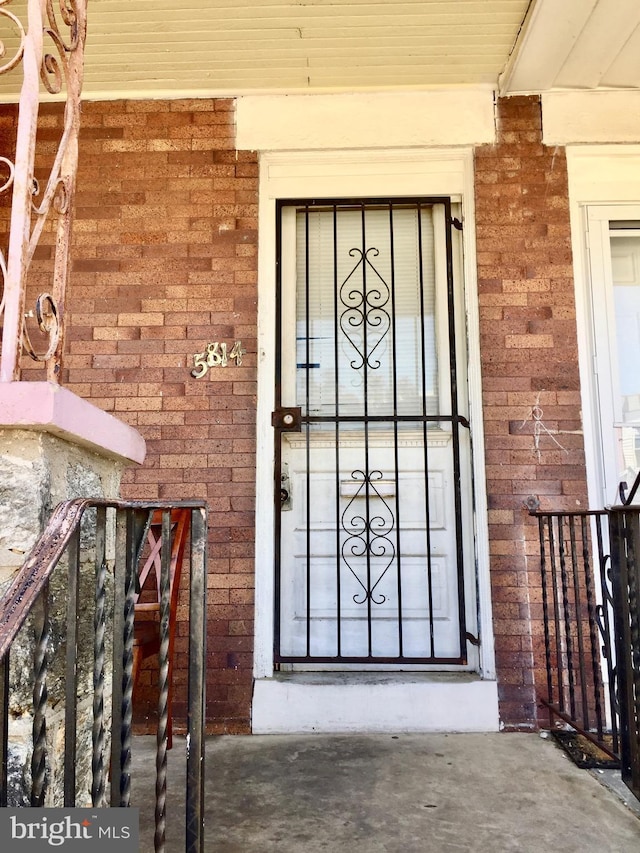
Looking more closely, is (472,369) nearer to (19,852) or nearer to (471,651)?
(471,651)

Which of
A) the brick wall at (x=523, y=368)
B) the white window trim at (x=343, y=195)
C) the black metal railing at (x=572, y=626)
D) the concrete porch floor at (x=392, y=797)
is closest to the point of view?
the concrete porch floor at (x=392, y=797)

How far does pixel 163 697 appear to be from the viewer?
4.69 ft

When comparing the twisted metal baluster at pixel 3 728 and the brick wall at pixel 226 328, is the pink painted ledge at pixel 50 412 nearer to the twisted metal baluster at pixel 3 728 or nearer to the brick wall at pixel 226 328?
the twisted metal baluster at pixel 3 728

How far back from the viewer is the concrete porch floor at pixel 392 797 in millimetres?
2031

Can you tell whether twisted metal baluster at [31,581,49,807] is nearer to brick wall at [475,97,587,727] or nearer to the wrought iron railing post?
the wrought iron railing post

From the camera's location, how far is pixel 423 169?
3477mm

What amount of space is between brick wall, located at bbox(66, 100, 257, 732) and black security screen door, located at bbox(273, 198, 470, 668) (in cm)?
20

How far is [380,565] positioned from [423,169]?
2.08m

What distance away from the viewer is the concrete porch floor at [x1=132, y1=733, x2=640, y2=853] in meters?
2.03

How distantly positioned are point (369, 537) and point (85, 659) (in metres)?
1.99

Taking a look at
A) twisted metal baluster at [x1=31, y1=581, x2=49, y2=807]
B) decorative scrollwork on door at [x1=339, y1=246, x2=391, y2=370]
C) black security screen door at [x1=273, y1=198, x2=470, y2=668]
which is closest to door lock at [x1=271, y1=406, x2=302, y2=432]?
black security screen door at [x1=273, y1=198, x2=470, y2=668]

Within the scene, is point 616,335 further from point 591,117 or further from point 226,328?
point 226,328

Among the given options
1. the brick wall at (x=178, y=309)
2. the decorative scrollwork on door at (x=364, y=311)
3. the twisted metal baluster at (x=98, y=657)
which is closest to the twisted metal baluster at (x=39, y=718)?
the twisted metal baluster at (x=98, y=657)

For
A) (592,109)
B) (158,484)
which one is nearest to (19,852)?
(158,484)
